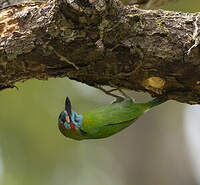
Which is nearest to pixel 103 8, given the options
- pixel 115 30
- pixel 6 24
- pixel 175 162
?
pixel 115 30

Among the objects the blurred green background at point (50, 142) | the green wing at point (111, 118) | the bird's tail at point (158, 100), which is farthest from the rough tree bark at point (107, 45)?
the blurred green background at point (50, 142)

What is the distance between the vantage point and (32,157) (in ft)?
21.9

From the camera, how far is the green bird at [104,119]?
141 inches

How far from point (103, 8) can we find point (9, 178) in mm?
4344

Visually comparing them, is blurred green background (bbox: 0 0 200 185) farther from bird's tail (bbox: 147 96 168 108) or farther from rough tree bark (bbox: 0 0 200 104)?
rough tree bark (bbox: 0 0 200 104)

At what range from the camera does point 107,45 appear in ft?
9.04

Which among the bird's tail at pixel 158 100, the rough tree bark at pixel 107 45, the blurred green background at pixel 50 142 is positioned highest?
the rough tree bark at pixel 107 45

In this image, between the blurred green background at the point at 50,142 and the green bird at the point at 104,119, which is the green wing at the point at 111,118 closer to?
the green bird at the point at 104,119

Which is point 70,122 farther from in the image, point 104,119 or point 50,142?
point 50,142

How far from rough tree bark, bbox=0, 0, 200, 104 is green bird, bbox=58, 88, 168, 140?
0.67 metres

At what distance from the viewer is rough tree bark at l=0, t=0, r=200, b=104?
268 cm

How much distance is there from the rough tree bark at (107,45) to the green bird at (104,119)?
67cm

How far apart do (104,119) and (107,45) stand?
945 mm

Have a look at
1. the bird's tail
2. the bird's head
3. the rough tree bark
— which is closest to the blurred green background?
the bird's head
